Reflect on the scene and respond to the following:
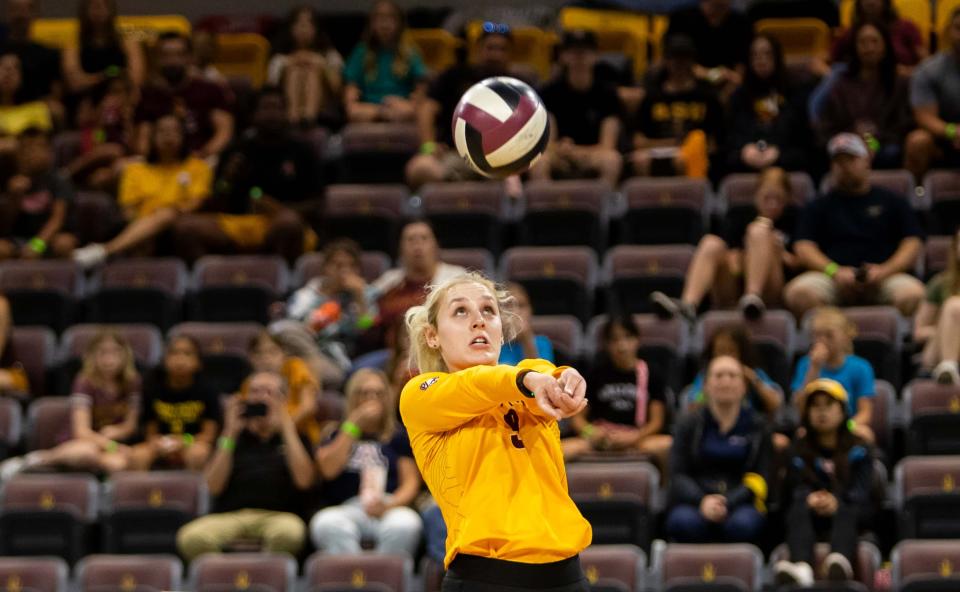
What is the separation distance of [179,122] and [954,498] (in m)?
5.96

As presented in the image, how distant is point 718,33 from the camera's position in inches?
479

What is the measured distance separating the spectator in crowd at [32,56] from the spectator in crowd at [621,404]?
557 cm

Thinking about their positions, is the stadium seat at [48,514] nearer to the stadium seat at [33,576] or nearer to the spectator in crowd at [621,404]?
the stadium seat at [33,576]

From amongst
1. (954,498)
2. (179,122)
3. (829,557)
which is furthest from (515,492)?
(179,122)

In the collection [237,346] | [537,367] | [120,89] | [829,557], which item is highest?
[120,89]

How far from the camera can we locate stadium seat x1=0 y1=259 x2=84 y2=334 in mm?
10906

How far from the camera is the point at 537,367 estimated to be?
470 cm

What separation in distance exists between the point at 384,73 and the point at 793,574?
19.2 ft

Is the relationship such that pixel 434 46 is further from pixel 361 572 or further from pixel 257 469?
pixel 361 572

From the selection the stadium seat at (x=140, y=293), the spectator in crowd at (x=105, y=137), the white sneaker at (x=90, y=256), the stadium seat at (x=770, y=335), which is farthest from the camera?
the spectator in crowd at (x=105, y=137)

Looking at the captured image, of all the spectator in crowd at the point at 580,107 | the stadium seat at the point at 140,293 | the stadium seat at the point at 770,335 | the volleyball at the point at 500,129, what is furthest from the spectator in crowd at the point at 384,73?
the volleyball at the point at 500,129

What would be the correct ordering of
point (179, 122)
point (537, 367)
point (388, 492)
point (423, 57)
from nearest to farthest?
point (537, 367)
point (388, 492)
point (179, 122)
point (423, 57)

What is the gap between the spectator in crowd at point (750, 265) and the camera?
984 cm

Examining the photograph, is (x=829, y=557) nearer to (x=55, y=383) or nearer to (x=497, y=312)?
(x=497, y=312)
